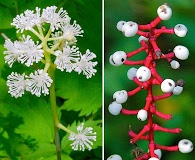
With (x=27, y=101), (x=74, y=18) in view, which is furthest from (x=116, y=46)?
(x=27, y=101)

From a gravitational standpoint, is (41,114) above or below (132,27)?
below

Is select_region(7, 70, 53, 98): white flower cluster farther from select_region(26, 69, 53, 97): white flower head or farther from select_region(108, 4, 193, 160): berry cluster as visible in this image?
Answer: select_region(108, 4, 193, 160): berry cluster

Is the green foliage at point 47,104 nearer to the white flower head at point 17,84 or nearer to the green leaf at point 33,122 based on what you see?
the green leaf at point 33,122

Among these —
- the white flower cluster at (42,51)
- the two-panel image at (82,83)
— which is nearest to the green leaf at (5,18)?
the two-panel image at (82,83)

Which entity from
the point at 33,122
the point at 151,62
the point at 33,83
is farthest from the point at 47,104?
the point at 151,62

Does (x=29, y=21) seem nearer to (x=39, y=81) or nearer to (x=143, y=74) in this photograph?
(x=39, y=81)

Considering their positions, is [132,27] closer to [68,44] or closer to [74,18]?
[68,44]

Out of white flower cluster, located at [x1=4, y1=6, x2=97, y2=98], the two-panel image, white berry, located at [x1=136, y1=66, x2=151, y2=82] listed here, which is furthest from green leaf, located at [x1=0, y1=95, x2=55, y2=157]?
white berry, located at [x1=136, y1=66, x2=151, y2=82]
